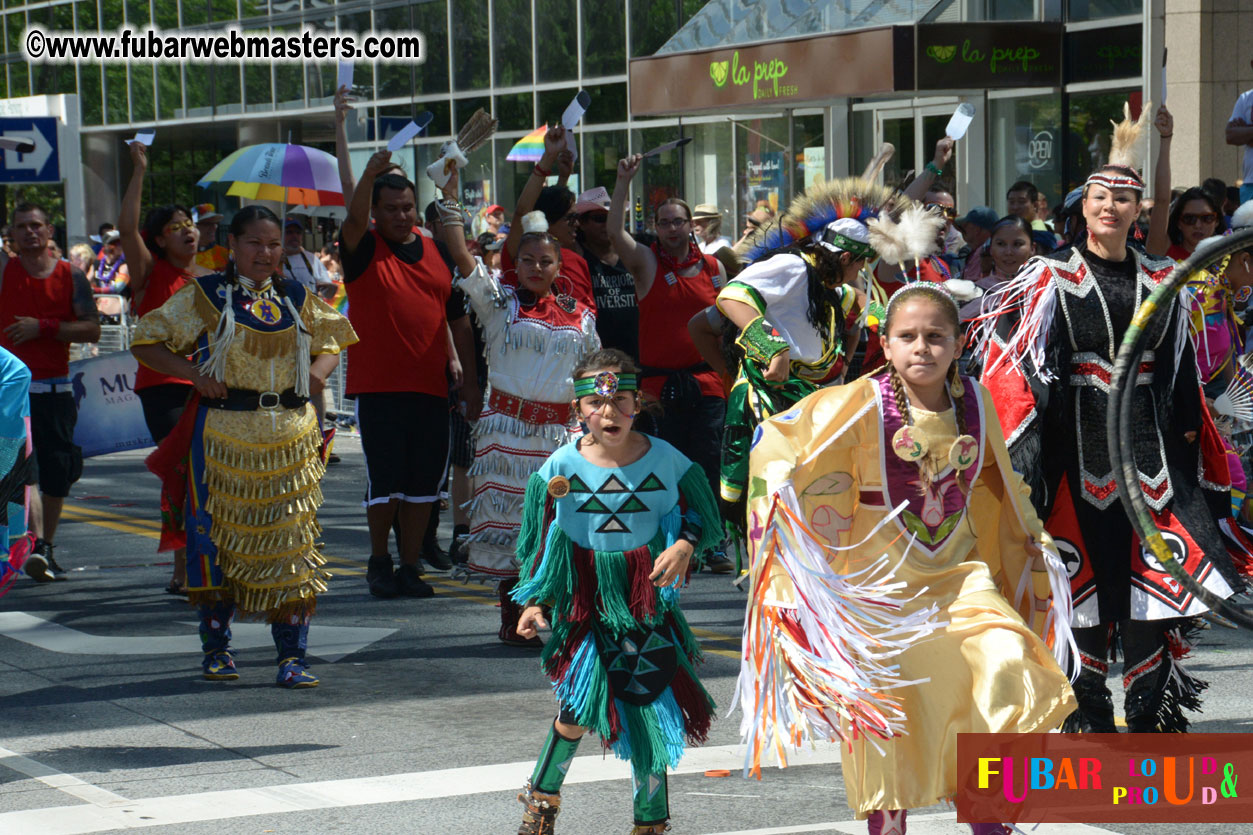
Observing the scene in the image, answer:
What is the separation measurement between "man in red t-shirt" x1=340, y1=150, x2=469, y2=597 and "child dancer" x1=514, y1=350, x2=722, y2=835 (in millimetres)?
4071

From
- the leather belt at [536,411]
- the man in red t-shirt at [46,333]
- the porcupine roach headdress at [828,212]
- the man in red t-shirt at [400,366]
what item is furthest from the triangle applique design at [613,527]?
the man in red t-shirt at [46,333]

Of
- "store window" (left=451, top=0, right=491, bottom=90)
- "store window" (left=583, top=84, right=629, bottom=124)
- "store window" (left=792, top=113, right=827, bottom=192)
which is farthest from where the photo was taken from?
"store window" (left=451, top=0, right=491, bottom=90)

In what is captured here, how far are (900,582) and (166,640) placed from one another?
15.9 feet

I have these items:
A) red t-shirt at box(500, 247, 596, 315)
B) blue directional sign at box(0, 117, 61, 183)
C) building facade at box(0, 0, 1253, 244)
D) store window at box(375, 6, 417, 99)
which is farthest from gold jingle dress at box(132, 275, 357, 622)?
store window at box(375, 6, 417, 99)

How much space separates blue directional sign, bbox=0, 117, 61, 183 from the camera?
1362cm

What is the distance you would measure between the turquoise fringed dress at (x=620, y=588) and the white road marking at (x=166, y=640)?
295 cm

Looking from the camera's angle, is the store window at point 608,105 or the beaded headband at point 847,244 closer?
the beaded headband at point 847,244

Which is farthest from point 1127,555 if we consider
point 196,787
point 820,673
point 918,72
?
point 918,72

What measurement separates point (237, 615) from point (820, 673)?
148 inches

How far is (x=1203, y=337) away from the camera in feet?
21.2

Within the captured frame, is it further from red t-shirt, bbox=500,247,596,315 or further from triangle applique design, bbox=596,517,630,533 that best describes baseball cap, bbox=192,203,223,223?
triangle applique design, bbox=596,517,630,533

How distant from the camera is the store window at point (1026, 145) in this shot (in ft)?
66.4

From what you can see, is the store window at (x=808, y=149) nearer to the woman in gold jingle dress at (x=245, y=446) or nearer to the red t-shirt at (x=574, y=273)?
the red t-shirt at (x=574, y=273)

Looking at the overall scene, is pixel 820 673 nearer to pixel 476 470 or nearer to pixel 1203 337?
pixel 1203 337
